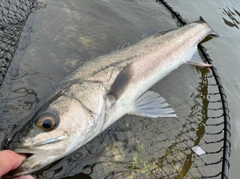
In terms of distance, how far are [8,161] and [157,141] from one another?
2.25 metres

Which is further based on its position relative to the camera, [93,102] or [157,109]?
[157,109]

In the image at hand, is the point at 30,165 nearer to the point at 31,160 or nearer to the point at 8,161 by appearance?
the point at 31,160

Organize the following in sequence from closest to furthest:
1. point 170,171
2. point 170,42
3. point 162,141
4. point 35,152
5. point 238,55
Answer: point 35,152
point 170,171
point 162,141
point 170,42
point 238,55

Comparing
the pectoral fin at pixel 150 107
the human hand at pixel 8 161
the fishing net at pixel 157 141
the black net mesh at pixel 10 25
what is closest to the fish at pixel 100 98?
the pectoral fin at pixel 150 107

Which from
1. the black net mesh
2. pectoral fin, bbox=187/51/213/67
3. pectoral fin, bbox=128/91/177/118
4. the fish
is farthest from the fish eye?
pectoral fin, bbox=187/51/213/67

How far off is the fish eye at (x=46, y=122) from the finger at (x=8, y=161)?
36cm

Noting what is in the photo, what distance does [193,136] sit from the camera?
395 cm

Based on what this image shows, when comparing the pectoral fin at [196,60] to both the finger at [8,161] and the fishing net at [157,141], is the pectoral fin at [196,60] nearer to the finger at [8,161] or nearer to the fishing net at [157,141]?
the fishing net at [157,141]

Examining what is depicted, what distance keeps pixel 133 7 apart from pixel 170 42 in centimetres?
209

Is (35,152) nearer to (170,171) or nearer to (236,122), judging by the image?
(170,171)

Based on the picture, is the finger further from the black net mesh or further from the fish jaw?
the black net mesh

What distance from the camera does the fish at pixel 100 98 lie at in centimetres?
247

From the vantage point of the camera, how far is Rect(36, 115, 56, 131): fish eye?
8.26 feet

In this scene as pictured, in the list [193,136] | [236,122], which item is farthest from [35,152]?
[236,122]
